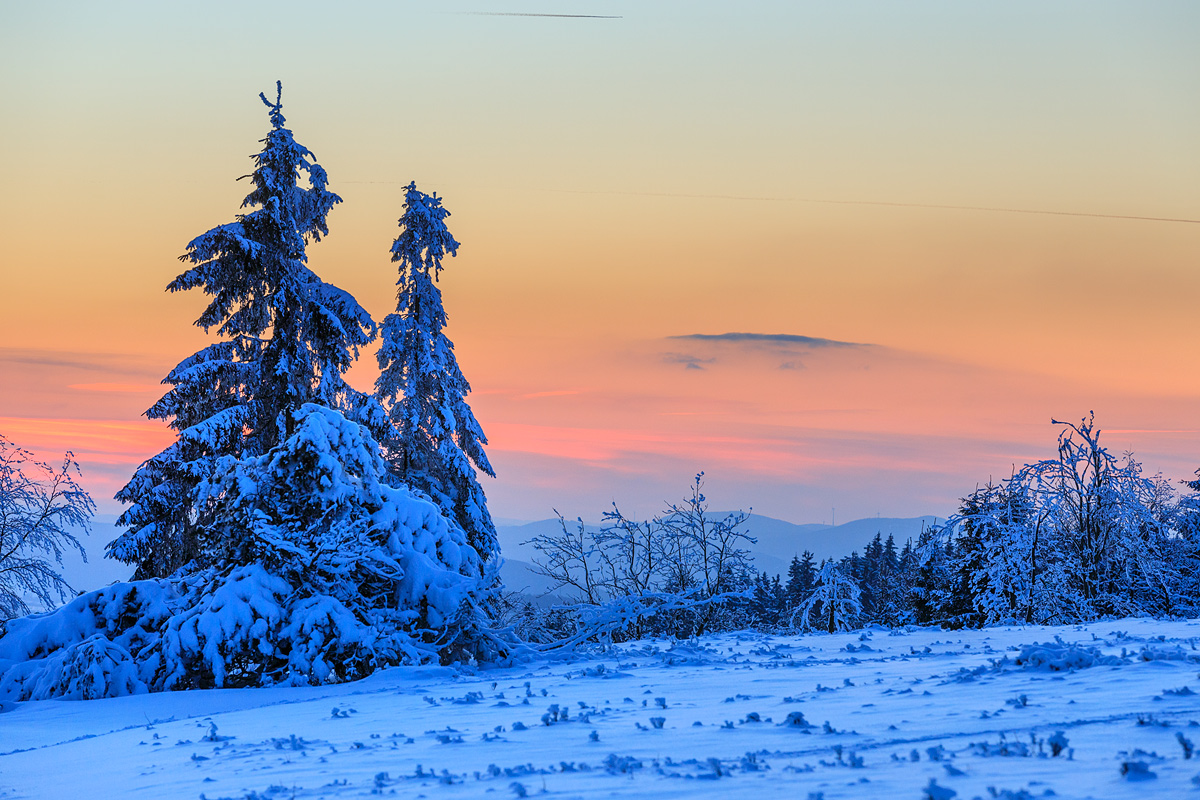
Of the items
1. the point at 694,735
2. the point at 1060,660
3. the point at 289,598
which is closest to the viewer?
the point at 694,735

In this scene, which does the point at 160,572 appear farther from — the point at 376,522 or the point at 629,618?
the point at 629,618

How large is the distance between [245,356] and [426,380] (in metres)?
5.98

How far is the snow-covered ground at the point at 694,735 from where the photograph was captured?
3.95m

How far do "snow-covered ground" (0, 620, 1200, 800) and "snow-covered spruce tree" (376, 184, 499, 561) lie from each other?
46.4ft

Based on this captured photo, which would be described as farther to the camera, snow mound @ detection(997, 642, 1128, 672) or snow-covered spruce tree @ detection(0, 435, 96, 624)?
snow-covered spruce tree @ detection(0, 435, 96, 624)

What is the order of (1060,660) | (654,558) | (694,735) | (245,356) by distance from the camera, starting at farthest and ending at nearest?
(654,558)
(245,356)
(1060,660)
(694,735)

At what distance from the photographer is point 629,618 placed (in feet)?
Result: 37.4

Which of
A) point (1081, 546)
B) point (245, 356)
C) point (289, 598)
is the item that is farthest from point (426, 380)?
point (1081, 546)

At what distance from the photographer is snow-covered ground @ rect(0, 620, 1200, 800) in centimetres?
395

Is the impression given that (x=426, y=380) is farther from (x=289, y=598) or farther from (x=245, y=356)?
(x=289, y=598)

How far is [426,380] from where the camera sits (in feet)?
78.0

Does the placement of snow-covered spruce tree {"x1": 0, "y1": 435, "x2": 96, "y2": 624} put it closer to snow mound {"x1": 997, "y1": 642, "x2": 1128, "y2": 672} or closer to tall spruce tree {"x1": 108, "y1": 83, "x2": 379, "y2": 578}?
tall spruce tree {"x1": 108, "y1": 83, "x2": 379, "y2": 578}

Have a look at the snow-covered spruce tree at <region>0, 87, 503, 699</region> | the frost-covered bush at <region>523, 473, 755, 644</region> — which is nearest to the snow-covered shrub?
the snow-covered spruce tree at <region>0, 87, 503, 699</region>

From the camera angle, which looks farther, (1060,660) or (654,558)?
(654,558)
